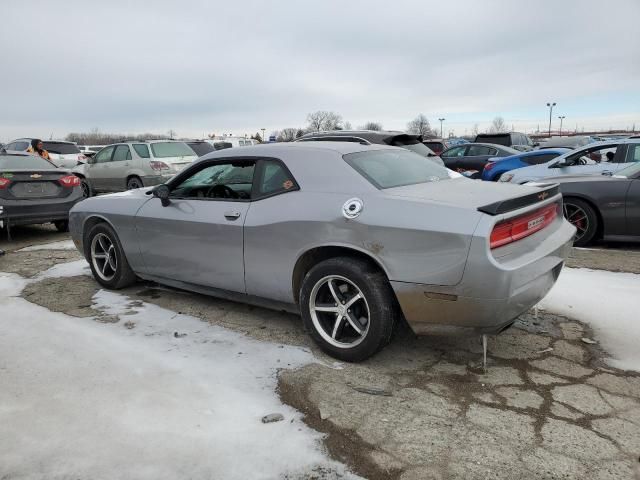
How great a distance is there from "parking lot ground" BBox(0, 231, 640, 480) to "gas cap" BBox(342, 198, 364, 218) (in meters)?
1.02

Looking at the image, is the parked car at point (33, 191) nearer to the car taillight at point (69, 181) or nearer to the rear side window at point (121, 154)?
the car taillight at point (69, 181)

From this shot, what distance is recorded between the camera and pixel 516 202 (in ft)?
10.0

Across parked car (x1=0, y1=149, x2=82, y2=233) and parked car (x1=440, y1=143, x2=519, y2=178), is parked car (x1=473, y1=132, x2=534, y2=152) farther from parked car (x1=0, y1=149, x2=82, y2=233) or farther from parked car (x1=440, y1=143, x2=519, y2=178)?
parked car (x1=0, y1=149, x2=82, y2=233)

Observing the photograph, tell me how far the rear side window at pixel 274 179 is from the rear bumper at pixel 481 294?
3.76 feet

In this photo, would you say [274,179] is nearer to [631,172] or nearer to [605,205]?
[605,205]

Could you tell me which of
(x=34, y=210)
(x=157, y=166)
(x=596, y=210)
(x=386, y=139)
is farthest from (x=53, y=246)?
(x=596, y=210)

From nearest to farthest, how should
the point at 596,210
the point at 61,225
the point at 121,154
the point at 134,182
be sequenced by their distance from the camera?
the point at 596,210
the point at 61,225
the point at 134,182
the point at 121,154

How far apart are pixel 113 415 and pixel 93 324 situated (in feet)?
5.16

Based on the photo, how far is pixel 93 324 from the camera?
13.5ft

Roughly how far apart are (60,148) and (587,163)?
53.8ft

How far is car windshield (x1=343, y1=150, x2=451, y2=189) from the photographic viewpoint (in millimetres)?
3514

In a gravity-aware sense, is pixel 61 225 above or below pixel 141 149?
below

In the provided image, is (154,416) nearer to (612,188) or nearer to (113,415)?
(113,415)

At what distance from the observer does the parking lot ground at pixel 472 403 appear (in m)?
2.35
